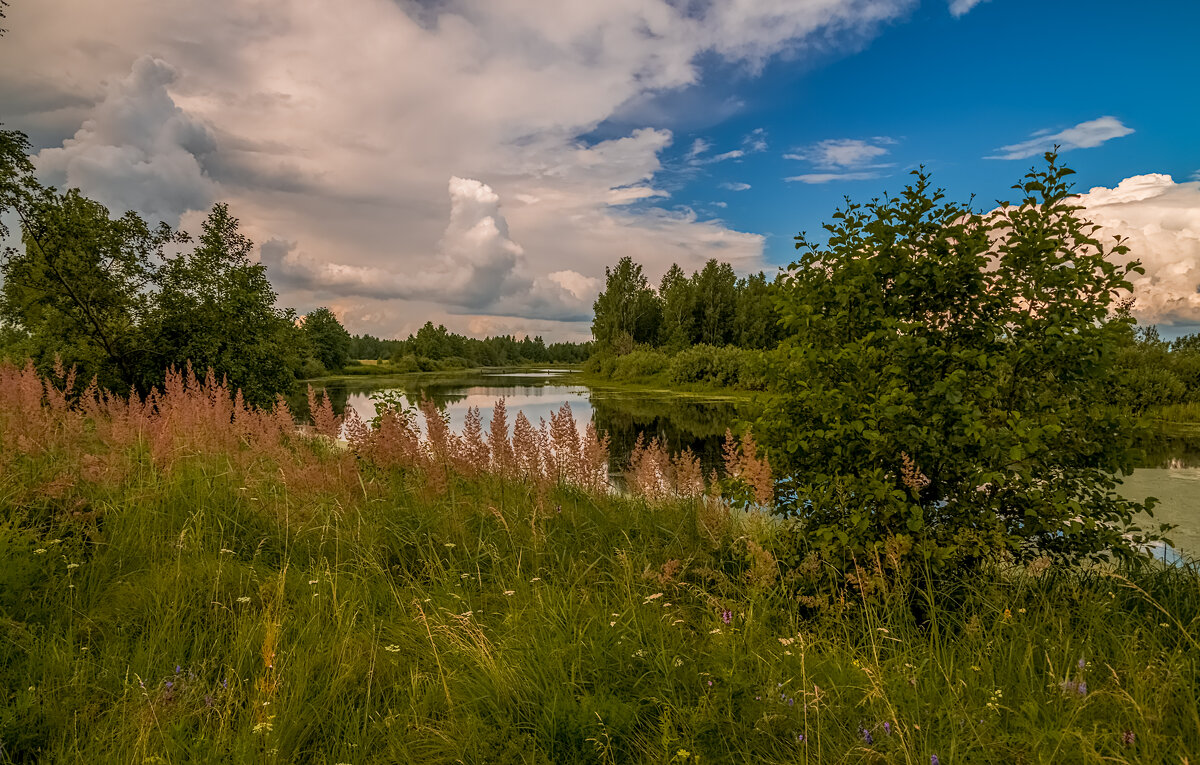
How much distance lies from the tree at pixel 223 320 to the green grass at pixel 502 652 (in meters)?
12.9

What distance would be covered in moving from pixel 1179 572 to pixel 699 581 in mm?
3439

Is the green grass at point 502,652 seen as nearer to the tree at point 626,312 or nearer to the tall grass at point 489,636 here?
the tall grass at point 489,636

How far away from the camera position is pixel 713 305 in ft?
211

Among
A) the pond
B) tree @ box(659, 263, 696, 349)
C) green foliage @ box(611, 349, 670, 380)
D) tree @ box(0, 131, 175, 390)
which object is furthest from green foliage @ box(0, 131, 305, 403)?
tree @ box(659, 263, 696, 349)

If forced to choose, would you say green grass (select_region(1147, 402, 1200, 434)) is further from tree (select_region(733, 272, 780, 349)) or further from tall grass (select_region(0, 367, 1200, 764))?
tree (select_region(733, 272, 780, 349))

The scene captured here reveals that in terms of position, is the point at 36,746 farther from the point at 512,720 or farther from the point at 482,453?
the point at 482,453

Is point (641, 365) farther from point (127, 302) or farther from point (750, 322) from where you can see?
point (127, 302)

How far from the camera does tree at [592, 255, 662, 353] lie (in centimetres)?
7181

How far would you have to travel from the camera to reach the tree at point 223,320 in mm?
16406

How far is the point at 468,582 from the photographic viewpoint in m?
4.36

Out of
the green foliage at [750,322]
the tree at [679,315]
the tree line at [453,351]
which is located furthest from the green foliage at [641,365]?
the tree line at [453,351]

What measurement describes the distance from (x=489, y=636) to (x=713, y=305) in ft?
207

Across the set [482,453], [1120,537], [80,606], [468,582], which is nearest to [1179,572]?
[1120,537]

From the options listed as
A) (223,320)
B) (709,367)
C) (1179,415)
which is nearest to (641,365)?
(709,367)
